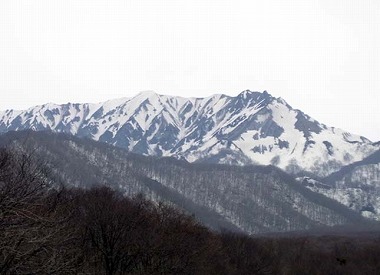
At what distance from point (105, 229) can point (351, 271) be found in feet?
288

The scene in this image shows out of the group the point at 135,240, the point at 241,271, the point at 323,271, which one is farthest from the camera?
the point at 323,271

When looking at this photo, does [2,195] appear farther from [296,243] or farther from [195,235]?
[296,243]

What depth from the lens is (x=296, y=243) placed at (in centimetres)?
14750

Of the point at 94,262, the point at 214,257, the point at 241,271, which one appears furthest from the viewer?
the point at 241,271

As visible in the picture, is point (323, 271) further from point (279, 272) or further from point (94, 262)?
point (94, 262)

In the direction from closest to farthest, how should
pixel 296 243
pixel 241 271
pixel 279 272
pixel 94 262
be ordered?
pixel 94 262 < pixel 241 271 < pixel 279 272 < pixel 296 243

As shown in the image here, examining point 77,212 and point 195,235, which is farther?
point 195,235

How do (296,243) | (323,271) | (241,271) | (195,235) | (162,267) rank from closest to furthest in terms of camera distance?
(162,267)
(195,235)
(241,271)
(323,271)
(296,243)

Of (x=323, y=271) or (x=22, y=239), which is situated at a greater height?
(x=22, y=239)

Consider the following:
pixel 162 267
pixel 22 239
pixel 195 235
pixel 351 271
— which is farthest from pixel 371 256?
pixel 22 239

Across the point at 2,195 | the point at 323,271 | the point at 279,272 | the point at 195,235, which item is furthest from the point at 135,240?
the point at 323,271

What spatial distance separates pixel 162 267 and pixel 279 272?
58055mm

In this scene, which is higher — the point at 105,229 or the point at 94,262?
the point at 105,229

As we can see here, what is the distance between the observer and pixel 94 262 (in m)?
38.0
